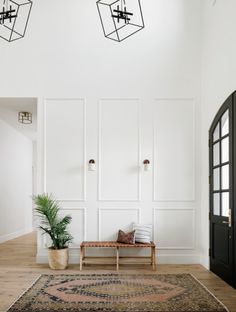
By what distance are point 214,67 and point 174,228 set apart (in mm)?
2645

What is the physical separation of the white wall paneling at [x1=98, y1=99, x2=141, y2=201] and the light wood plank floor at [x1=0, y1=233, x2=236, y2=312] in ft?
3.97

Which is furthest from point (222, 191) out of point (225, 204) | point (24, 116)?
point (24, 116)

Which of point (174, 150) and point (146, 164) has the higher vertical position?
point (174, 150)

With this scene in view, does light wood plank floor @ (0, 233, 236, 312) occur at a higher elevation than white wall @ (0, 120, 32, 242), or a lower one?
lower

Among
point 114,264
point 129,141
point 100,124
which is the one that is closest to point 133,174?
point 129,141

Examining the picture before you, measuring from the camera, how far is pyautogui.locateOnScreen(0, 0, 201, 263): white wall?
659cm

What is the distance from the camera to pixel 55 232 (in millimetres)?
6230

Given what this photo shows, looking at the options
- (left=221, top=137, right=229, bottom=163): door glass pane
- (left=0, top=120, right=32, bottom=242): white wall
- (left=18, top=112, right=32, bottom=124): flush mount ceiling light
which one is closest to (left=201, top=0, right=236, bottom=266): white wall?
(left=221, top=137, right=229, bottom=163): door glass pane

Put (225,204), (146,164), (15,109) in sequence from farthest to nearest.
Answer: (15,109)
(146,164)
(225,204)

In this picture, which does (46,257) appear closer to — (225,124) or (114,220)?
(114,220)

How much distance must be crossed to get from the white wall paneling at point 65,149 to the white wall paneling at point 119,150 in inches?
12.4

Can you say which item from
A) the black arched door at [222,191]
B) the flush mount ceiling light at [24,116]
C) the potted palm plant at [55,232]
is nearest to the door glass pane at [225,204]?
the black arched door at [222,191]

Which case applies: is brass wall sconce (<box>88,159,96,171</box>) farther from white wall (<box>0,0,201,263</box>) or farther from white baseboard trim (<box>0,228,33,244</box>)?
white baseboard trim (<box>0,228,33,244</box>)

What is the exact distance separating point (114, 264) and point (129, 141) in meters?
2.02
